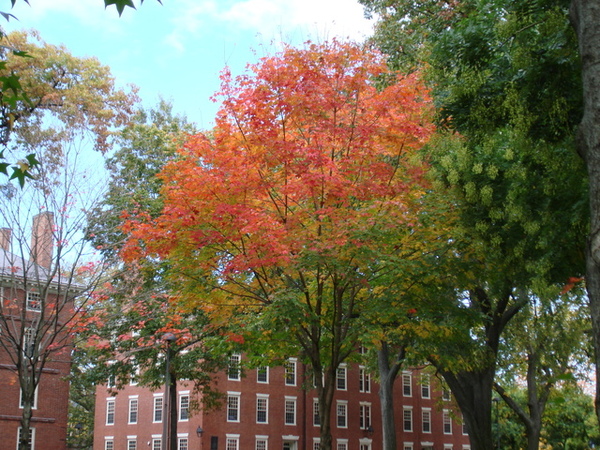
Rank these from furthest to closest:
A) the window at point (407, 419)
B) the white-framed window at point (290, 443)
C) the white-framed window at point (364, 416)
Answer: the window at point (407, 419), the white-framed window at point (364, 416), the white-framed window at point (290, 443)

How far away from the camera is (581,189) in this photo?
44.6 feet

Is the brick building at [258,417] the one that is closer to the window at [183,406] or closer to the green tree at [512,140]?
the window at [183,406]

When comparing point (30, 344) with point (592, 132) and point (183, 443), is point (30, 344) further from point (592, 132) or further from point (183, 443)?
point (183, 443)

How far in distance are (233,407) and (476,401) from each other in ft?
94.9

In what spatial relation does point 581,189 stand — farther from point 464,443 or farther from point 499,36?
point 464,443

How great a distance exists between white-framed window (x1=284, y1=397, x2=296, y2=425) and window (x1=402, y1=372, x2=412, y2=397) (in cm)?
1289

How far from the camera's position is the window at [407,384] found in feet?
208

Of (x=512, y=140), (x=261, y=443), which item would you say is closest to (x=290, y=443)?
(x=261, y=443)

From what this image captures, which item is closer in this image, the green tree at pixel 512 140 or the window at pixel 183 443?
the green tree at pixel 512 140

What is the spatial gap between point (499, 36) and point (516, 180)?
3.44 metres

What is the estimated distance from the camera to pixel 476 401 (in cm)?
2489

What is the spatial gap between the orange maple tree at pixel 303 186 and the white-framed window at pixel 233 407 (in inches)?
1328

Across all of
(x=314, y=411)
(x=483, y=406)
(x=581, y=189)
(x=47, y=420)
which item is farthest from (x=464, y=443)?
(x=581, y=189)

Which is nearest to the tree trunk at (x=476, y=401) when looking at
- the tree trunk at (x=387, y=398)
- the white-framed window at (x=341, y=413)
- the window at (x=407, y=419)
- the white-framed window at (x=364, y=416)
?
Result: the tree trunk at (x=387, y=398)
